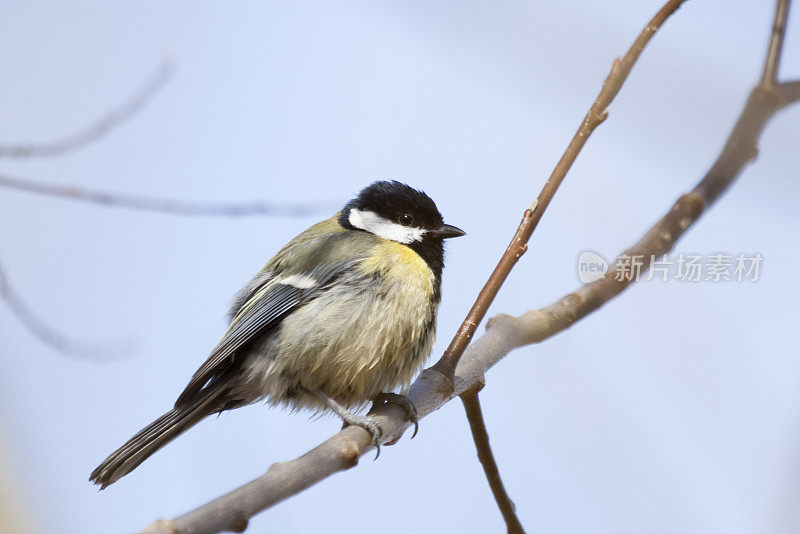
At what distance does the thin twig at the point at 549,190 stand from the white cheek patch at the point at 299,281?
0.82 meters

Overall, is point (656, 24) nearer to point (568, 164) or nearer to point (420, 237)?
point (568, 164)

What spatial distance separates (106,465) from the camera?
2.59 meters

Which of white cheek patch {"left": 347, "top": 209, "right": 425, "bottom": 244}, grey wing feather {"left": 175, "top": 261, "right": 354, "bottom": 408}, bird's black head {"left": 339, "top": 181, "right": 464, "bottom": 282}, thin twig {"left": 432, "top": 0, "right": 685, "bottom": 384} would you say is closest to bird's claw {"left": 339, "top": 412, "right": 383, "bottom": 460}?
thin twig {"left": 432, "top": 0, "right": 685, "bottom": 384}

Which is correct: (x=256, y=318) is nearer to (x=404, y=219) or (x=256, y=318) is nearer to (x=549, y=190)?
(x=404, y=219)

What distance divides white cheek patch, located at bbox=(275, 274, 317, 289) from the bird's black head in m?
0.49

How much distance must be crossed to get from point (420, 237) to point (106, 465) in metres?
1.61

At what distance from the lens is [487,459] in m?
2.55

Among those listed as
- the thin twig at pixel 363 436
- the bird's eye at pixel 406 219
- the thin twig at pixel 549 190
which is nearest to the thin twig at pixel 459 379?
the thin twig at pixel 363 436

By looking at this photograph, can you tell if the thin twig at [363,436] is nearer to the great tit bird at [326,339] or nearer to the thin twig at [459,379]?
the thin twig at [459,379]

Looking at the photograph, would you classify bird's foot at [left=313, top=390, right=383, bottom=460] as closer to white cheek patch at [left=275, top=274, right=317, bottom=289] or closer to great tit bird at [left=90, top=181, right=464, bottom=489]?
great tit bird at [left=90, top=181, right=464, bottom=489]

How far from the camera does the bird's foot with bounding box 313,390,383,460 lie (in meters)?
2.47

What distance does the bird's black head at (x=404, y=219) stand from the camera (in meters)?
3.50

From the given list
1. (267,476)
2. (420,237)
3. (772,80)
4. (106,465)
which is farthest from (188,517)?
(420,237)

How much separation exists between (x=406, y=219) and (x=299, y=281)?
2.11 ft
